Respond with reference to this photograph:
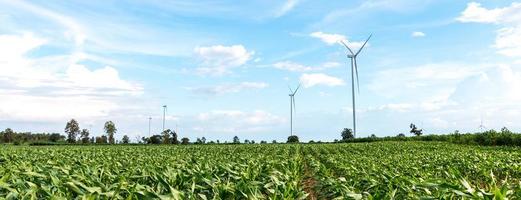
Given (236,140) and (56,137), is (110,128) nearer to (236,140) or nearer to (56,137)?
(56,137)

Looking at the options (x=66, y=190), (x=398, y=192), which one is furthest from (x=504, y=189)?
(x=66, y=190)

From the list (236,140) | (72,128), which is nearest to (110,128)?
(72,128)

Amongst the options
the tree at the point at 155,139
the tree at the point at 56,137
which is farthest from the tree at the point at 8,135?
the tree at the point at 155,139

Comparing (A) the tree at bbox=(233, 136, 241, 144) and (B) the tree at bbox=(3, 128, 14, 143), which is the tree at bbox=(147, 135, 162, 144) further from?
(B) the tree at bbox=(3, 128, 14, 143)

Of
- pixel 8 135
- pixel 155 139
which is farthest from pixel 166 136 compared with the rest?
pixel 8 135

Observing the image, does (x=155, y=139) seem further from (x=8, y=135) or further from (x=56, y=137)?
(x=8, y=135)

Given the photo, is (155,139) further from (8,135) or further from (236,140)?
(8,135)

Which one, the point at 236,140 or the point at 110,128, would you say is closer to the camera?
the point at 236,140

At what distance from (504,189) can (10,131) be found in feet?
596

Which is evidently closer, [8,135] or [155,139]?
[155,139]

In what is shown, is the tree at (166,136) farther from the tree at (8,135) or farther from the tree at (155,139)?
the tree at (8,135)

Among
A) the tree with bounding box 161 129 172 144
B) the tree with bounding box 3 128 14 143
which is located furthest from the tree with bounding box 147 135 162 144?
the tree with bounding box 3 128 14 143

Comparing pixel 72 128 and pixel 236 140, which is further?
pixel 72 128

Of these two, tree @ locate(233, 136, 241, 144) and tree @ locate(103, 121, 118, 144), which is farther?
tree @ locate(103, 121, 118, 144)
